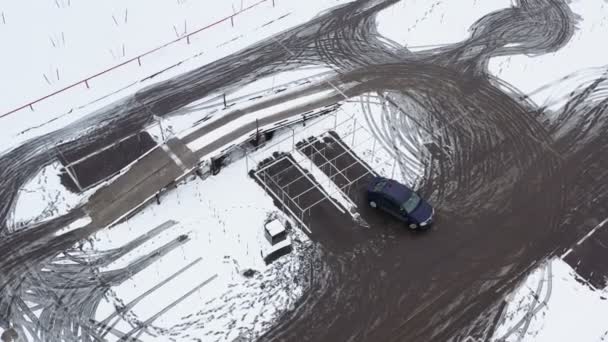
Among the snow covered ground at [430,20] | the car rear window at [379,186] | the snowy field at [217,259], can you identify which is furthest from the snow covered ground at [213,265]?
the snow covered ground at [430,20]

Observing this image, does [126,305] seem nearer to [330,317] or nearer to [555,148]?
[330,317]

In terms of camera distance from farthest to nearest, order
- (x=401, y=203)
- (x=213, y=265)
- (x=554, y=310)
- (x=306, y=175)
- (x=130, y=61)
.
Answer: (x=130, y=61)
(x=306, y=175)
(x=401, y=203)
(x=213, y=265)
(x=554, y=310)

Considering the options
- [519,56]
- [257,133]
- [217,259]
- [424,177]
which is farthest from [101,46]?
[519,56]

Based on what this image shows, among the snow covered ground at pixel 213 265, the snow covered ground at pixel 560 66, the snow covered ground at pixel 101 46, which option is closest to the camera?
the snow covered ground at pixel 213 265

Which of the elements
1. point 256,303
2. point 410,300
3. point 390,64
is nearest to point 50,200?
point 256,303

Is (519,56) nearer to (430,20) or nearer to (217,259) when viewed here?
(430,20)

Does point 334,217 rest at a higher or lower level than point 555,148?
higher

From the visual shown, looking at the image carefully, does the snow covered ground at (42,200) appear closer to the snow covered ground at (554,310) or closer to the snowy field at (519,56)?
the snow covered ground at (554,310)

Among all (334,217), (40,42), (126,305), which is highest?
(40,42)
